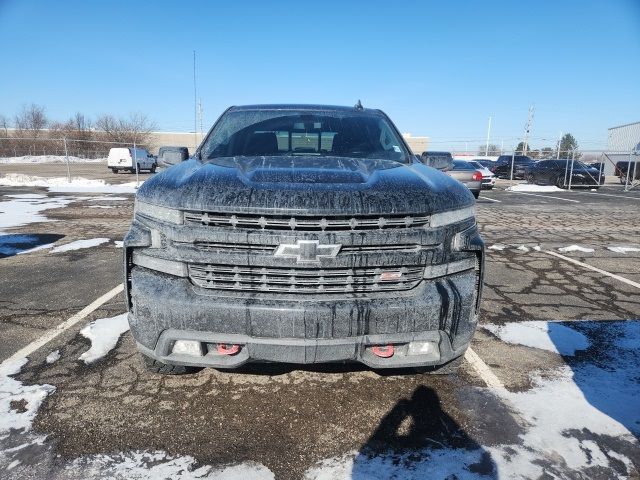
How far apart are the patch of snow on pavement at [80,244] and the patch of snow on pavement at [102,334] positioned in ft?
10.4

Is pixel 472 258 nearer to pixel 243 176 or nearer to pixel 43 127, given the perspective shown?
pixel 243 176

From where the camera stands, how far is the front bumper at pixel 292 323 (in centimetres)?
215

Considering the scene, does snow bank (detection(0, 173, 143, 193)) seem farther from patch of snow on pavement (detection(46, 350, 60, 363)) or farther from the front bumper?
the front bumper

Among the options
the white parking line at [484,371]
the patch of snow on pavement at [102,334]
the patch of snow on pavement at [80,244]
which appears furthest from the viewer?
the patch of snow on pavement at [80,244]

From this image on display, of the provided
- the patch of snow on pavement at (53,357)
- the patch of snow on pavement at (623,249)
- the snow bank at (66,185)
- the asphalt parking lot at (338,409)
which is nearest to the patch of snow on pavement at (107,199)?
the snow bank at (66,185)

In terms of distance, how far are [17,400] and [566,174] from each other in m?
23.5

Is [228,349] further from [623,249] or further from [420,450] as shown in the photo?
[623,249]

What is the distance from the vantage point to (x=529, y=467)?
2094 mm

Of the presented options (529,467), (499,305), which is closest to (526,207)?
(499,305)

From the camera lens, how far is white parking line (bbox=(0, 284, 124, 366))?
312 cm

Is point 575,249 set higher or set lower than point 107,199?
lower

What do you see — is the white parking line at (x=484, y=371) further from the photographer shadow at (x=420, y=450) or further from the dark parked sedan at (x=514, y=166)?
the dark parked sedan at (x=514, y=166)

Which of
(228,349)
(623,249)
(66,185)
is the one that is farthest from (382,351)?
(66,185)

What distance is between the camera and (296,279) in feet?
7.23
